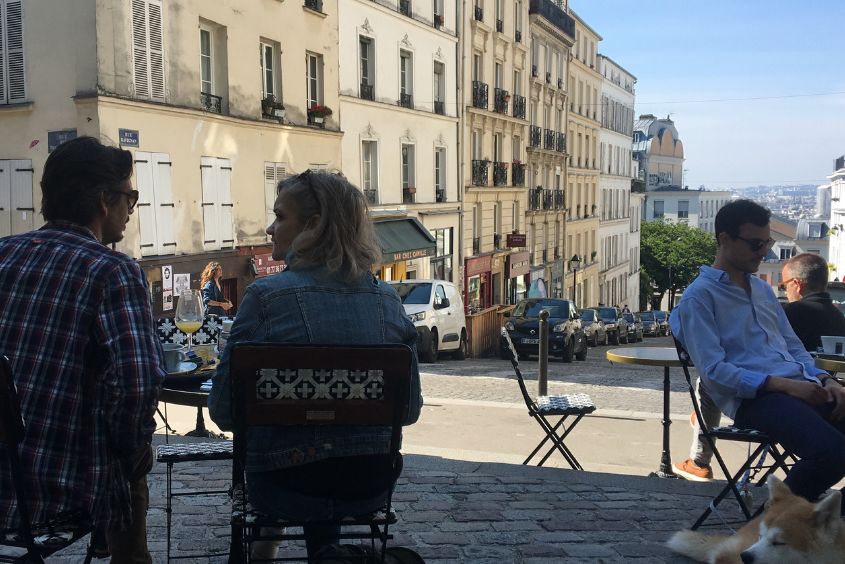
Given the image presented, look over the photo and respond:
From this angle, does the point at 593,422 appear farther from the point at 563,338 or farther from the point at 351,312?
the point at 563,338

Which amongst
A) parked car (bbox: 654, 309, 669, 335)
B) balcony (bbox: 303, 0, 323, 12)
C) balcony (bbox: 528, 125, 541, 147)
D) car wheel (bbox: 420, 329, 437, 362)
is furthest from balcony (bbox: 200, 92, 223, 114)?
parked car (bbox: 654, 309, 669, 335)

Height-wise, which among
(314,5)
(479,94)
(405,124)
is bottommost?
(405,124)

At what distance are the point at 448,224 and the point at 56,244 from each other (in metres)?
31.5

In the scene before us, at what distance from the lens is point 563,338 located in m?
23.0

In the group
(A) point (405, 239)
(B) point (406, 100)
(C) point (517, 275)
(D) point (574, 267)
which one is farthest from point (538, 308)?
(D) point (574, 267)

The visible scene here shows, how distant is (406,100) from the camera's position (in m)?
30.4

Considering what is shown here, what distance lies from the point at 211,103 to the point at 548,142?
31105 mm

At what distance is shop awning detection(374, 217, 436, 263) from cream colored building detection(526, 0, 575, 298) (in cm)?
1642

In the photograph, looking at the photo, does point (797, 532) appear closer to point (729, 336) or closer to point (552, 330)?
point (729, 336)

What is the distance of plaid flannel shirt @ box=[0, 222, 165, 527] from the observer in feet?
8.85

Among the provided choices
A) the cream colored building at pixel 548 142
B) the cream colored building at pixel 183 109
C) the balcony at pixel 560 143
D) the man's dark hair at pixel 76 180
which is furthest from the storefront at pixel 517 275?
the man's dark hair at pixel 76 180

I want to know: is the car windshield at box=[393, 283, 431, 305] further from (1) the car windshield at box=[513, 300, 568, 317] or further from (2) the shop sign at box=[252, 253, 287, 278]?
(1) the car windshield at box=[513, 300, 568, 317]

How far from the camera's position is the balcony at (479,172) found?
3675 centimetres

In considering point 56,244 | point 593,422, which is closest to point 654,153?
point 593,422
